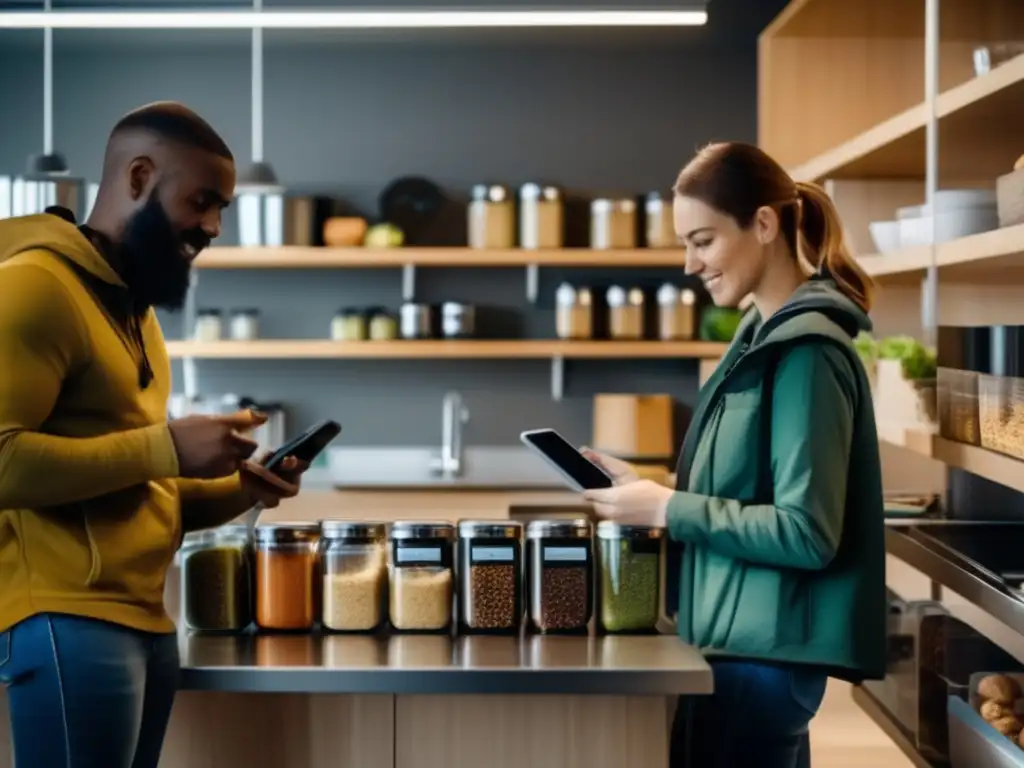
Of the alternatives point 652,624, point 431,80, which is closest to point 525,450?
point 431,80

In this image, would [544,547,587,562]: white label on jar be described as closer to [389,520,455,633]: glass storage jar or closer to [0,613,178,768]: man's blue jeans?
[389,520,455,633]: glass storage jar

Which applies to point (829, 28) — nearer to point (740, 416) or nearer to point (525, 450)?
point (525, 450)

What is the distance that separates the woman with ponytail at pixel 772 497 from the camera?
1.97 m

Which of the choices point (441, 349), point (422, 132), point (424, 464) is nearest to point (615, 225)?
point (441, 349)

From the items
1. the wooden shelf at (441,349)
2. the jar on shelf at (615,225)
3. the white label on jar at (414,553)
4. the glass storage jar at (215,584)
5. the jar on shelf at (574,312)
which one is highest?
the jar on shelf at (615,225)

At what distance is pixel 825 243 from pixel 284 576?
982 mm

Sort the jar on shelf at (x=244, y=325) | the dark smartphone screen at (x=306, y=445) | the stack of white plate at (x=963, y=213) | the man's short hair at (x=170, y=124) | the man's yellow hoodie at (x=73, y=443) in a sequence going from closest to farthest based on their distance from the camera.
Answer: the man's yellow hoodie at (x=73, y=443), the man's short hair at (x=170, y=124), the dark smartphone screen at (x=306, y=445), the stack of white plate at (x=963, y=213), the jar on shelf at (x=244, y=325)

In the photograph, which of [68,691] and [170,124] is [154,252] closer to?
[170,124]

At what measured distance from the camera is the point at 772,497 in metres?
2.06

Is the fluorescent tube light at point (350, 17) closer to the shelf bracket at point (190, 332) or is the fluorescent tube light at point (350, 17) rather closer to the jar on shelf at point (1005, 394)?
the shelf bracket at point (190, 332)

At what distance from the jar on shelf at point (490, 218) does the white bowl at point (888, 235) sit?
2.03 meters

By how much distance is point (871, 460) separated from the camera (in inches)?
81.0

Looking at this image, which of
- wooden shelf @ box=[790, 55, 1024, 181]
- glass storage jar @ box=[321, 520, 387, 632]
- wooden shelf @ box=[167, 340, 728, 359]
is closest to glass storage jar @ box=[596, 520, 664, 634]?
glass storage jar @ box=[321, 520, 387, 632]

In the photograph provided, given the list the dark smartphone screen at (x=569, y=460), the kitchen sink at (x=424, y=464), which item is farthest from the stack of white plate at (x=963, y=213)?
the kitchen sink at (x=424, y=464)
